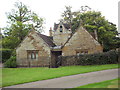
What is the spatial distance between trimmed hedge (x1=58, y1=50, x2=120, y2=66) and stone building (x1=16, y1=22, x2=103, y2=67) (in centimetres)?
296

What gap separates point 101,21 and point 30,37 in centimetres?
1627

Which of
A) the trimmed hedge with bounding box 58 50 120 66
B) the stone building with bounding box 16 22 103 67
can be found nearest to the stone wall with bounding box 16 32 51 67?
the stone building with bounding box 16 22 103 67

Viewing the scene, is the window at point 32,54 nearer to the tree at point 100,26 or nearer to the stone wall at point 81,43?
the stone wall at point 81,43

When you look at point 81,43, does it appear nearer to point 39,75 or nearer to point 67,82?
point 39,75

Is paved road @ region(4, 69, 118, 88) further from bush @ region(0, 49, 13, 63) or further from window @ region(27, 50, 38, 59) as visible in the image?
bush @ region(0, 49, 13, 63)

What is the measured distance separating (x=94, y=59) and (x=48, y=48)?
8.84m

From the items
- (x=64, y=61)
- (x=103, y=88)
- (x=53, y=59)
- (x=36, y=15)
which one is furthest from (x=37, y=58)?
A: (x=103, y=88)

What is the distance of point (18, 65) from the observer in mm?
27812

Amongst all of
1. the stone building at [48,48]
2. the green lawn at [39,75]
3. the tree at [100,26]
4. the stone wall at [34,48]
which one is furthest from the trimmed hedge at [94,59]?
the tree at [100,26]

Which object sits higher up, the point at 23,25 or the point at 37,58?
the point at 23,25

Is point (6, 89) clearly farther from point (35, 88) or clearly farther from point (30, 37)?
point (30, 37)

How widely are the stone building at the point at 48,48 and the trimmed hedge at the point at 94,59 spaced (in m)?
2.96

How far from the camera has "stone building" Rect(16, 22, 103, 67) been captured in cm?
2562

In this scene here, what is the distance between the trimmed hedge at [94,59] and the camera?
816 inches
